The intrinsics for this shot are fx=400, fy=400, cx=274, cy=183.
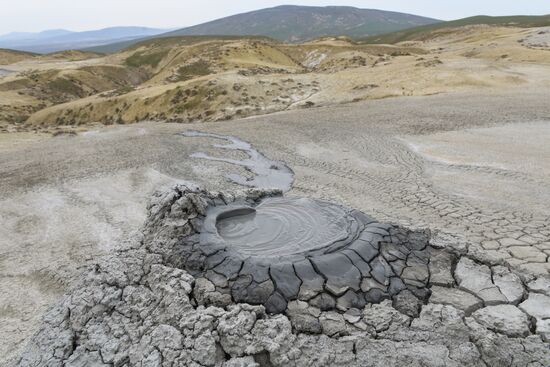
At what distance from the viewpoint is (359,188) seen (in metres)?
11.5

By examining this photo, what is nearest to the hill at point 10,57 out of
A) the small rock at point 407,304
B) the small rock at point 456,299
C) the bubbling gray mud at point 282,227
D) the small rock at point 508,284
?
the bubbling gray mud at point 282,227

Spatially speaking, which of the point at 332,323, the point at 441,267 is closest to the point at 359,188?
the point at 441,267

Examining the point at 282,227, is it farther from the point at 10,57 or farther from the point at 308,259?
the point at 10,57

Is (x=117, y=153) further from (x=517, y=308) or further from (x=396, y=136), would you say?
(x=517, y=308)

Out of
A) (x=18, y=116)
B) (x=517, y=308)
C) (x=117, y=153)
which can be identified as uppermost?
(x=517, y=308)

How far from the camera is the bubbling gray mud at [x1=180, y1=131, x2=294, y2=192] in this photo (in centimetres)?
1259

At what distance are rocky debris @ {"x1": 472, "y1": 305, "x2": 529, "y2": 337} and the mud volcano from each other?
683mm

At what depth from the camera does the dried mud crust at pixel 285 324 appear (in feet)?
14.1

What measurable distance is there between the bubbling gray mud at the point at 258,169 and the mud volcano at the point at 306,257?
4.88 meters

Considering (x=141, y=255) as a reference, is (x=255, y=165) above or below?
below

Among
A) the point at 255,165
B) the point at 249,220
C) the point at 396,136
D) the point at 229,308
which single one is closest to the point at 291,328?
the point at 229,308

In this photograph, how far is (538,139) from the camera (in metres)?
14.7

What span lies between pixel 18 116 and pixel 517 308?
38.9m

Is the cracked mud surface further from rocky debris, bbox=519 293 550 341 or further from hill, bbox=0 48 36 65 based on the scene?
hill, bbox=0 48 36 65
